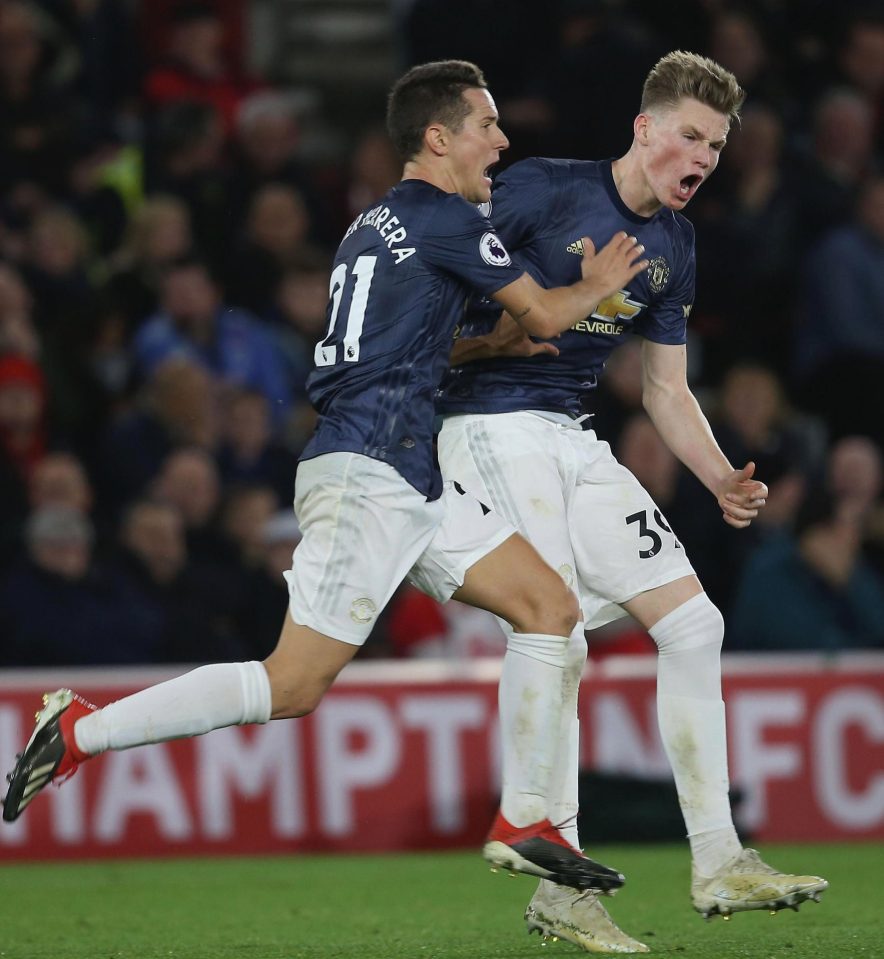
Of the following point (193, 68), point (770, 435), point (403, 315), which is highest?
point (193, 68)

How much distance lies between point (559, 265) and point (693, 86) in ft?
2.08

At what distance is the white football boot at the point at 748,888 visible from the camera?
5250 millimetres

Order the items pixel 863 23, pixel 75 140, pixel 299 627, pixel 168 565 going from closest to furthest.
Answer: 1. pixel 299 627
2. pixel 168 565
3. pixel 75 140
4. pixel 863 23

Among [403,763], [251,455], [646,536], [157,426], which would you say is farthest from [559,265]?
[251,455]

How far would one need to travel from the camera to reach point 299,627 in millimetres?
5254

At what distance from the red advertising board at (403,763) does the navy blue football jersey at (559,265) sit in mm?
3618

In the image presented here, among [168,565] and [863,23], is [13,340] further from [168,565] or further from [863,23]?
[863,23]

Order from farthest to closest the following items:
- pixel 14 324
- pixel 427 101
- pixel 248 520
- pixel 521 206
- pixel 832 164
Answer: pixel 832 164 < pixel 14 324 < pixel 248 520 < pixel 521 206 < pixel 427 101

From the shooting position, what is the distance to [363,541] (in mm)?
5273

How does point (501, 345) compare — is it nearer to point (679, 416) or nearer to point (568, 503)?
point (568, 503)

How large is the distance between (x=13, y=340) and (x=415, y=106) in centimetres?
521

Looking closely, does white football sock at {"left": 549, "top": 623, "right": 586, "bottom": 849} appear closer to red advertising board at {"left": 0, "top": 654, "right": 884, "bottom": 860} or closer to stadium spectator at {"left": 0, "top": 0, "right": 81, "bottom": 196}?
red advertising board at {"left": 0, "top": 654, "right": 884, "bottom": 860}

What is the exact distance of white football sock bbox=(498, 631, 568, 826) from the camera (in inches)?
211

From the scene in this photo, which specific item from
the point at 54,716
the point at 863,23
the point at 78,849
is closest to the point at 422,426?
the point at 54,716
